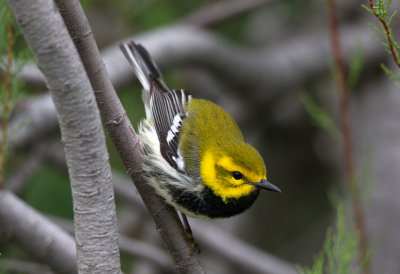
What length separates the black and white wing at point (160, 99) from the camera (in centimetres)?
305

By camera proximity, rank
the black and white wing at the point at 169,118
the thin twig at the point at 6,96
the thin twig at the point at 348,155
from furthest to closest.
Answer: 1. the thin twig at the point at 348,155
2. the black and white wing at the point at 169,118
3. the thin twig at the point at 6,96

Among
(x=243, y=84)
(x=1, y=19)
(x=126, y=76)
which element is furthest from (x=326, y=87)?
(x=1, y=19)

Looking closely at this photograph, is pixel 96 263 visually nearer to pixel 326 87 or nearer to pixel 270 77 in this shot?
pixel 270 77

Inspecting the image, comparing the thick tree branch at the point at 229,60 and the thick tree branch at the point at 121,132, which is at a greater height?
the thick tree branch at the point at 229,60

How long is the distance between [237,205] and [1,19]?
1336 mm

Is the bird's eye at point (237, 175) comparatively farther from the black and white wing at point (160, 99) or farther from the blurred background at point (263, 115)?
the blurred background at point (263, 115)

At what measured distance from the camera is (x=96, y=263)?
5.73 ft

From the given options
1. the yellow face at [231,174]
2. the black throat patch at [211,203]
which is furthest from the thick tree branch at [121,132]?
the yellow face at [231,174]

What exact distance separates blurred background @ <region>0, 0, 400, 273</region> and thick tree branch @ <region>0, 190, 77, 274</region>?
1.04m

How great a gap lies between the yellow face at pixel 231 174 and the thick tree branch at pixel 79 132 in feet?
3.28

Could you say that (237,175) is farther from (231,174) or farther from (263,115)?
(263,115)

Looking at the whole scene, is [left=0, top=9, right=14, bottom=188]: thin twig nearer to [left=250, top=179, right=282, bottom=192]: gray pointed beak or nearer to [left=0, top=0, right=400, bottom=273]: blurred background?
[left=0, top=0, right=400, bottom=273]: blurred background

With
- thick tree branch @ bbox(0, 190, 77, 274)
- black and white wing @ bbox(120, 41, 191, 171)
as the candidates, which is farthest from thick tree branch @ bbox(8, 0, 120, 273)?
black and white wing @ bbox(120, 41, 191, 171)

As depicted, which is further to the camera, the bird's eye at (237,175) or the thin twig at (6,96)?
the bird's eye at (237,175)
